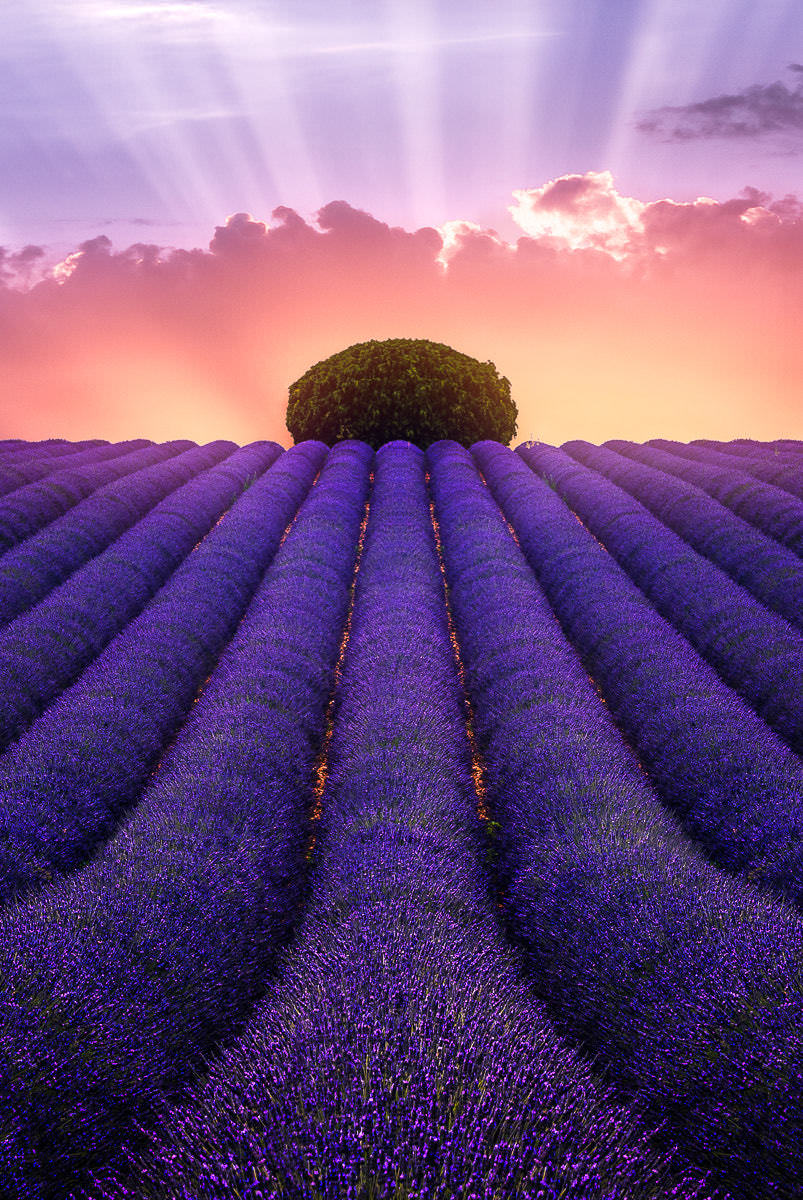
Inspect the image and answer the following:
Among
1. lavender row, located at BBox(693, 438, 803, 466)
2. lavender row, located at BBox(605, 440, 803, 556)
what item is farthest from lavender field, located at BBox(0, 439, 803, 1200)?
lavender row, located at BBox(693, 438, 803, 466)

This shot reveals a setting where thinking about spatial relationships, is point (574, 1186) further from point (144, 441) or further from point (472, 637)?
point (144, 441)

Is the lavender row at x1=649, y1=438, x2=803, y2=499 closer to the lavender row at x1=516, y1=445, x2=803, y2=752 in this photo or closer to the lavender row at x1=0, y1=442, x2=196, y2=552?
the lavender row at x1=516, y1=445, x2=803, y2=752

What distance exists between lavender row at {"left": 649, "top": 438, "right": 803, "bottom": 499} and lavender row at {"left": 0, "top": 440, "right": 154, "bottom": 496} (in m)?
11.0

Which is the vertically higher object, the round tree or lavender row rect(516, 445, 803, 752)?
the round tree

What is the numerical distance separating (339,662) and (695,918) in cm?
380

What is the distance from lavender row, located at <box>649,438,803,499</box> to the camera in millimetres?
9727

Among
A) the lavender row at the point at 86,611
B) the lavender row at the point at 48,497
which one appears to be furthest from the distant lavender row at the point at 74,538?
the lavender row at the point at 86,611

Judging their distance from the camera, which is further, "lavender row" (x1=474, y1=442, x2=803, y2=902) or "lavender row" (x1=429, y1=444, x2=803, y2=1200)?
"lavender row" (x1=474, y1=442, x2=803, y2=902)

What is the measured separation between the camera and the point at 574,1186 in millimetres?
1271

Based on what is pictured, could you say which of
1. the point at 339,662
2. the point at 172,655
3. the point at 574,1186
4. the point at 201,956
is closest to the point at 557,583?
the point at 339,662

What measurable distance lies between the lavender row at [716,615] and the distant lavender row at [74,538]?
19.9 feet

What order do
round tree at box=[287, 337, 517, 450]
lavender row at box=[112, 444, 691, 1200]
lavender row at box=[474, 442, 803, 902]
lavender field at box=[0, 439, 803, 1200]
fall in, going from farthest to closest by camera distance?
1. round tree at box=[287, 337, 517, 450]
2. lavender row at box=[474, 442, 803, 902]
3. lavender field at box=[0, 439, 803, 1200]
4. lavender row at box=[112, 444, 691, 1200]

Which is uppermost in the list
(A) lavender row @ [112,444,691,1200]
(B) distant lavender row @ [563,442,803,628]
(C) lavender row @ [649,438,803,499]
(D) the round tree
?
(D) the round tree

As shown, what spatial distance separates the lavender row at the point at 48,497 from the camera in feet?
26.7
